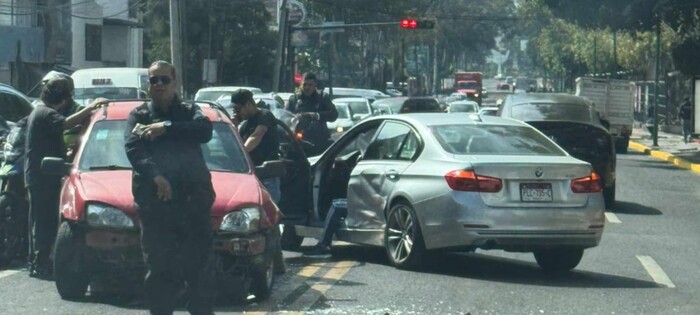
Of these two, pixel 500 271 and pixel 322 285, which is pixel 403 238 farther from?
pixel 322 285

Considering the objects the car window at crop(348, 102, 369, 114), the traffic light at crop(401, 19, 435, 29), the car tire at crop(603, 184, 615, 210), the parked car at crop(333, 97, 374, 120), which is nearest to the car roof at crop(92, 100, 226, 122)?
the car tire at crop(603, 184, 615, 210)

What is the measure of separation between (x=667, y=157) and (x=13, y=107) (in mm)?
21855

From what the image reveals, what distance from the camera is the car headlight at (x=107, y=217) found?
9523 millimetres

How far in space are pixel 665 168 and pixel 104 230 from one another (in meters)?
24.1

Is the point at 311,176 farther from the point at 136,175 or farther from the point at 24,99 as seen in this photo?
the point at 24,99

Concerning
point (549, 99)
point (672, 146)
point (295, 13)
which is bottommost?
point (672, 146)

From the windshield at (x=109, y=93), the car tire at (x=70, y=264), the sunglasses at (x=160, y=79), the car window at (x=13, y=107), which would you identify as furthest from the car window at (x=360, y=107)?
the sunglasses at (x=160, y=79)

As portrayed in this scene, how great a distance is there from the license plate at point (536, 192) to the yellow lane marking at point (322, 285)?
174 cm

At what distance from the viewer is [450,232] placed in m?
11.4

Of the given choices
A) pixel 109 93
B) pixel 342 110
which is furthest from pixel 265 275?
pixel 342 110

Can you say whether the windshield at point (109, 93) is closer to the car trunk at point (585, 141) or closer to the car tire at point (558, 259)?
the car trunk at point (585, 141)

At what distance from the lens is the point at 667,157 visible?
3631 centimetres

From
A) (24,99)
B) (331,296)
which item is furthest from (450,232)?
(24,99)

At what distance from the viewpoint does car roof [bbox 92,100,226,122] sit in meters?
10.9
